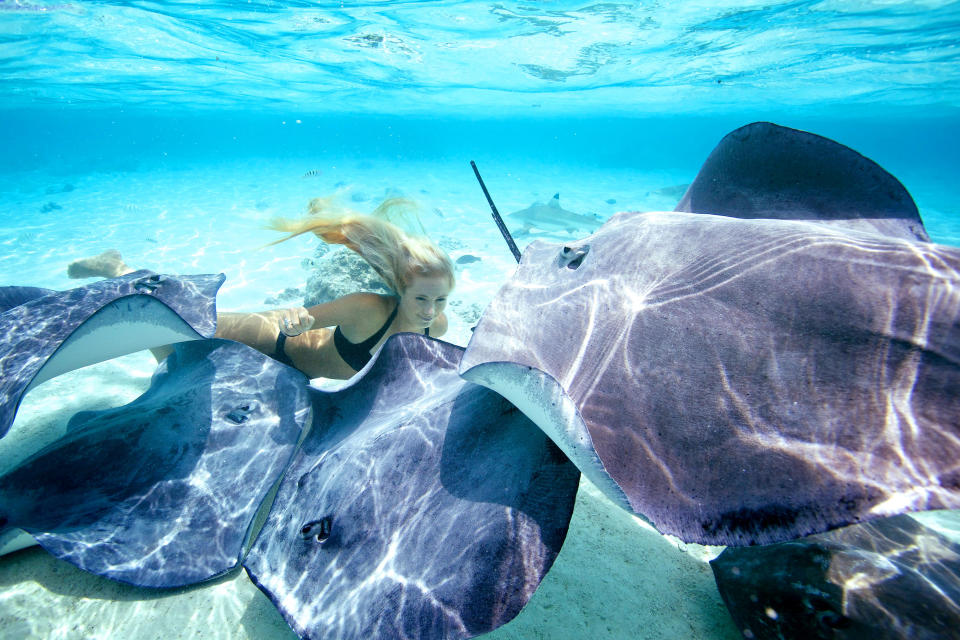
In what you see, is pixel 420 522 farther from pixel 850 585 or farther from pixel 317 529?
pixel 850 585

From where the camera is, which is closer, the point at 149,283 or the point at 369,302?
the point at 149,283

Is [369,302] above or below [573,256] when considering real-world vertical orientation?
below

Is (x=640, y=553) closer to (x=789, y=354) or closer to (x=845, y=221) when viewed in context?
(x=789, y=354)

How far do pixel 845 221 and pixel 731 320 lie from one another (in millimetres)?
2043

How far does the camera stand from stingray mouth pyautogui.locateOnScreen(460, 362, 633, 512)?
1339mm

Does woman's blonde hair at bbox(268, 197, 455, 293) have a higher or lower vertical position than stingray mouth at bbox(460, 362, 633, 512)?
lower

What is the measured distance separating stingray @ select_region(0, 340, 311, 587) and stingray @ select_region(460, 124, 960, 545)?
2024 millimetres

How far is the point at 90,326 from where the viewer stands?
2609 mm

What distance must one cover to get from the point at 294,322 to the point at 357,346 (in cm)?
84

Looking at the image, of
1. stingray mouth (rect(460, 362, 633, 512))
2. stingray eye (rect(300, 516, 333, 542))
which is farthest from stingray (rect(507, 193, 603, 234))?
stingray mouth (rect(460, 362, 633, 512))

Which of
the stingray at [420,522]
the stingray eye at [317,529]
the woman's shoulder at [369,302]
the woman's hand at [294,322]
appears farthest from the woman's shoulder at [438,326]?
the stingray eye at [317,529]

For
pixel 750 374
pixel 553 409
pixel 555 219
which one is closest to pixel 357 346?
pixel 553 409

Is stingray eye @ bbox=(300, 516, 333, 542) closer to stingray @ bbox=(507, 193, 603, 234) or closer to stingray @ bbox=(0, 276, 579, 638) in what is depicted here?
stingray @ bbox=(0, 276, 579, 638)

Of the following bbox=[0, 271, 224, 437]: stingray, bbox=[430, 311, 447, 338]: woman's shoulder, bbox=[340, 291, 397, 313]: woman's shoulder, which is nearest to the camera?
bbox=[0, 271, 224, 437]: stingray
